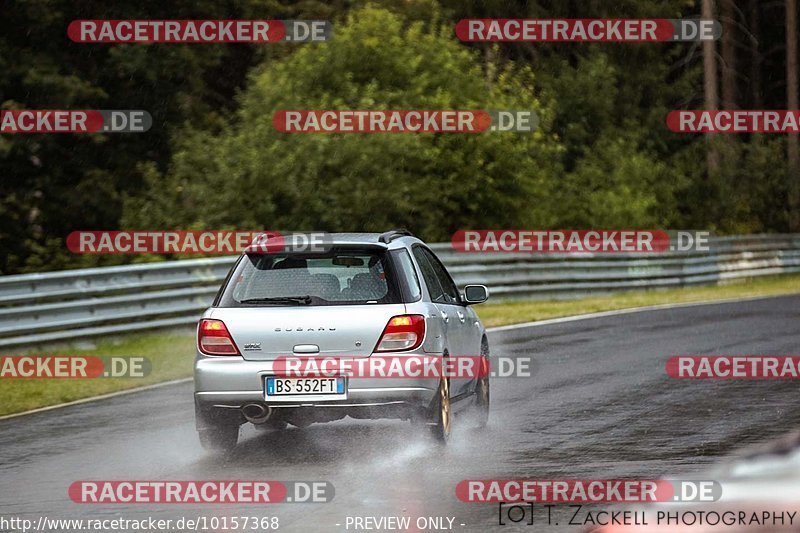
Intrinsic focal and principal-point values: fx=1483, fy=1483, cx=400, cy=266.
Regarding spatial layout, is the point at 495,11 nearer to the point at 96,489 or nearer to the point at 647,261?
the point at 647,261

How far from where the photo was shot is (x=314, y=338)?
998cm

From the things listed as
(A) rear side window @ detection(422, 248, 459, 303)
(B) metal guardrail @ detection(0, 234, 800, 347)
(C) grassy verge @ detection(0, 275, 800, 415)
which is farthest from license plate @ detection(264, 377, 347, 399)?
(B) metal guardrail @ detection(0, 234, 800, 347)

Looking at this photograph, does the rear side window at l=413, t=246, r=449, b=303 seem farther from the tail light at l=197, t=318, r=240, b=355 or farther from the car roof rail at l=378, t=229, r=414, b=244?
the tail light at l=197, t=318, r=240, b=355

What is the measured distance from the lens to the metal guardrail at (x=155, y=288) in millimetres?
17594

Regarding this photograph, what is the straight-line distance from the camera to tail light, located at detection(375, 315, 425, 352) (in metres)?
10.0

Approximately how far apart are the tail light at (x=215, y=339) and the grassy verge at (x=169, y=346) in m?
4.18

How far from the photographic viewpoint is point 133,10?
116 feet

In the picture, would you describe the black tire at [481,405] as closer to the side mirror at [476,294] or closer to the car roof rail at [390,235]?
the side mirror at [476,294]

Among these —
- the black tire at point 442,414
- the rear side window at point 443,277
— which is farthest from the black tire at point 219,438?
the rear side window at point 443,277

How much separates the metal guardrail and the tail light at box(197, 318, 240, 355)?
769 cm

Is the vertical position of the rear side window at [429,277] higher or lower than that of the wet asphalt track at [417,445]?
higher

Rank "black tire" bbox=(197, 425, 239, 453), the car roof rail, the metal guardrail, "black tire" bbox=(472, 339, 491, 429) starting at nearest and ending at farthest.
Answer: "black tire" bbox=(197, 425, 239, 453)
the car roof rail
"black tire" bbox=(472, 339, 491, 429)
the metal guardrail

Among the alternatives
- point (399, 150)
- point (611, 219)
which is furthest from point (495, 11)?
point (399, 150)

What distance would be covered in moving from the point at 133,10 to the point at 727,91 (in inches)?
1023
